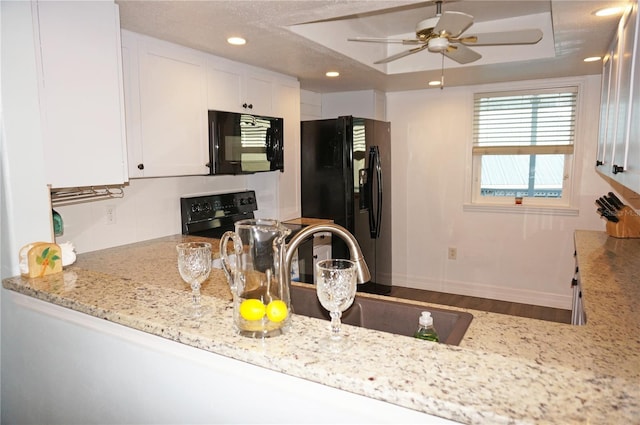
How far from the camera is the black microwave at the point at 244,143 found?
9.16 feet

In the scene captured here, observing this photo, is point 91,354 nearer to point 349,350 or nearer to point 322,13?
point 349,350

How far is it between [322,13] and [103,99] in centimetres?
110

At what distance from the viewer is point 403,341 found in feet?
3.28

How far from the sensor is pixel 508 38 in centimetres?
226

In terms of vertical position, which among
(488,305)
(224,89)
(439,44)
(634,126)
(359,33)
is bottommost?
(488,305)

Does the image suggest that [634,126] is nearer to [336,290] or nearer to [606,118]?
[336,290]

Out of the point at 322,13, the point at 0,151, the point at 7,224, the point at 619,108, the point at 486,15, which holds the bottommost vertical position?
the point at 7,224

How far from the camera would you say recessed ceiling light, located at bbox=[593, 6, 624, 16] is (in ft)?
6.42

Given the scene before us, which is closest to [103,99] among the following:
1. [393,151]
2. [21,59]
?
[21,59]

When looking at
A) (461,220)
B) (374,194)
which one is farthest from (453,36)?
(461,220)

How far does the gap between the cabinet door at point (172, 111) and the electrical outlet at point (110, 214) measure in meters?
0.35

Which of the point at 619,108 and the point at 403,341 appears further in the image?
the point at 619,108

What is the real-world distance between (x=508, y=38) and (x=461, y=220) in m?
2.38

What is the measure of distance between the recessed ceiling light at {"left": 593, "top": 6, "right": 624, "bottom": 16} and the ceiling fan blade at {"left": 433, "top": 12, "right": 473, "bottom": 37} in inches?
23.3
